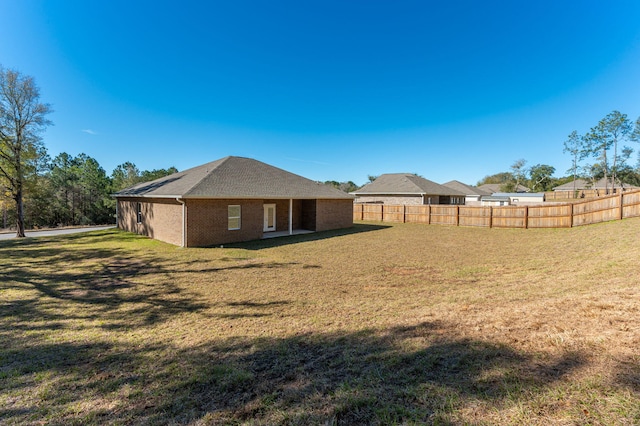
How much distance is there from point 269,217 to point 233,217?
140 inches

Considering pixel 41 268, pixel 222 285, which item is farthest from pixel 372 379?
pixel 41 268

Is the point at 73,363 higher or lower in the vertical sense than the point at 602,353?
lower

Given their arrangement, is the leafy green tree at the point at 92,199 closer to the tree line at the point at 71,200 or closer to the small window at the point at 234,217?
the tree line at the point at 71,200

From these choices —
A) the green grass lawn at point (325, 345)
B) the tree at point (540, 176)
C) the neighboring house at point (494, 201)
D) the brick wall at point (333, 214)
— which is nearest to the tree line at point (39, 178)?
the green grass lawn at point (325, 345)

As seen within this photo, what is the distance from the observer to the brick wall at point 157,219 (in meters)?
13.4

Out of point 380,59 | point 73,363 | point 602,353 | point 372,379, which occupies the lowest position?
point 73,363

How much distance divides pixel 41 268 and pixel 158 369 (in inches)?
356

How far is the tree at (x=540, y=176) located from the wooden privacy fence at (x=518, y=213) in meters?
65.5

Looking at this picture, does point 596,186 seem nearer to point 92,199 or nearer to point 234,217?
point 234,217

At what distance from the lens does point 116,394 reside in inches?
119

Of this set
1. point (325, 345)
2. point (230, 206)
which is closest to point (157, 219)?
point (230, 206)

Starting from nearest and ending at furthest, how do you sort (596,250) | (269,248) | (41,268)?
(41,268) < (596,250) < (269,248)

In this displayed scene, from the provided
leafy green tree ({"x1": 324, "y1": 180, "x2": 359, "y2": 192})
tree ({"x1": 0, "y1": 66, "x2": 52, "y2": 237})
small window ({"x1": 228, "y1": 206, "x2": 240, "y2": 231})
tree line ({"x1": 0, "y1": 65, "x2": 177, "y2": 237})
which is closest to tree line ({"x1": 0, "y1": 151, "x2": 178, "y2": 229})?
tree line ({"x1": 0, "y1": 65, "x2": 177, "y2": 237})

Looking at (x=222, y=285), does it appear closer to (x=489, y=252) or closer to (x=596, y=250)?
(x=489, y=252)
